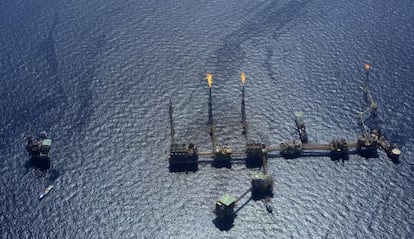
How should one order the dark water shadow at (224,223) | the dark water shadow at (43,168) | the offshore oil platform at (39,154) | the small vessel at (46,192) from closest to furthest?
the dark water shadow at (224,223) → the small vessel at (46,192) → the dark water shadow at (43,168) → the offshore oil platform at (39,154)

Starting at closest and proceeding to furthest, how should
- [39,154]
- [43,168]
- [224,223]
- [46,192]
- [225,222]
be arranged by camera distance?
[224,223], [225,222], [46,192], [43,168], [39,154]

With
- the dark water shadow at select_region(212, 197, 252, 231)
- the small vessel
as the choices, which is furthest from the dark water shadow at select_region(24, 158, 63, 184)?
the dark water shadow at select_region(212, 197, 252, 231)

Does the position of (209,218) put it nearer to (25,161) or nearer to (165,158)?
(165,158)

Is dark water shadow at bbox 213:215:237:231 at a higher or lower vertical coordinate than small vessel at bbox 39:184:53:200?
lower

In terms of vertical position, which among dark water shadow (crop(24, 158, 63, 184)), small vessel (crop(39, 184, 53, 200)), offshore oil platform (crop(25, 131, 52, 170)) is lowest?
small vessel (crop(39, 184, 53, 200))

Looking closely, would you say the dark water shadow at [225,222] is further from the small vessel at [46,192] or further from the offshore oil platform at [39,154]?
the offshore oil platform at [39,154]

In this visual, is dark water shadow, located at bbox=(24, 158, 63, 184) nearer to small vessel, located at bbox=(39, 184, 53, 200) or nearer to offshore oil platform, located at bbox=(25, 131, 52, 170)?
offshore oil platform, located at bbox=(25, 131, 52, 170)

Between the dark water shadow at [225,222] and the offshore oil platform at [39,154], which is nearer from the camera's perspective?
the dark water shadow at [225,222]

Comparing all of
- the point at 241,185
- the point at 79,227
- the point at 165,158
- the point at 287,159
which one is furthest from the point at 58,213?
the point at 287,159

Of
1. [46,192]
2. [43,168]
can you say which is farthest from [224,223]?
[43,168]

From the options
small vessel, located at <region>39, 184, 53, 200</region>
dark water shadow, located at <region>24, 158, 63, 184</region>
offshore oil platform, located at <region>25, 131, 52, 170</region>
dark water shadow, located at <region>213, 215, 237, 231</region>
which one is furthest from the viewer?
offshore oil platform, located at <region>25, 131, 52, 170</region>

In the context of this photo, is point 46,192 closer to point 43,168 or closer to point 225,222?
point 43,168

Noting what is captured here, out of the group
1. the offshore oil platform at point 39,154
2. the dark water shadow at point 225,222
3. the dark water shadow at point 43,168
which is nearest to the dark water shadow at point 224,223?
the dark water shadow at point 225,222
